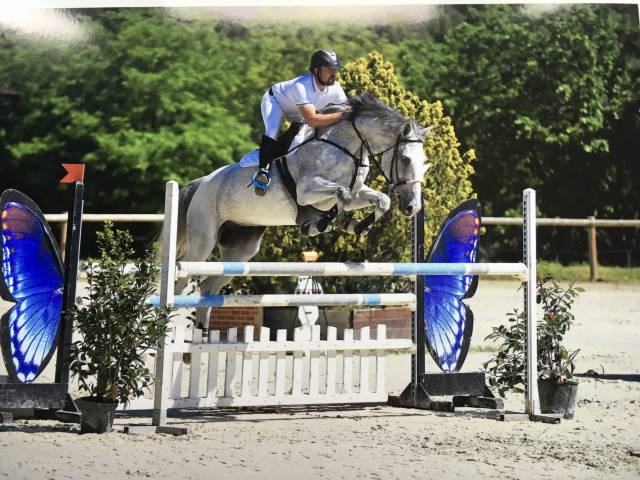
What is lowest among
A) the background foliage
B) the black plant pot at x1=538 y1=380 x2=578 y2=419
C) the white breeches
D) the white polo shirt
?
the black plant pot at x1=538 y1=380 x2=578 y2=419

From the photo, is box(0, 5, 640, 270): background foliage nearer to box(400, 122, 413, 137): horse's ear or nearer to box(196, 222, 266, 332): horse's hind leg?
box(196, 222, 266, 332): horse's hind leg

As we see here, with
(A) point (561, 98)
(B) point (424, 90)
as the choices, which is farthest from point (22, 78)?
(B) point (424, 90)

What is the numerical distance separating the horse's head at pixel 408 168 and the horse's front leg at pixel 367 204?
0.21ft

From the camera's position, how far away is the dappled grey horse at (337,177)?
3.84 metres

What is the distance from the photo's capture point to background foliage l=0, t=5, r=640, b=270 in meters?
8.22

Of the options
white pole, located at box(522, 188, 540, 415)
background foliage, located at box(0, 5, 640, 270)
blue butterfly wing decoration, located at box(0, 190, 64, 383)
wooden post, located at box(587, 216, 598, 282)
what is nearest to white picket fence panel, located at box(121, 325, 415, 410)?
blue butterfly wing decoration, located at box(0, 190, 64, 383)

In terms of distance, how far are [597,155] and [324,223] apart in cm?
643

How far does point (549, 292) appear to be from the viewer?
4.11 metres

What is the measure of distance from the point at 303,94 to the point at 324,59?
16 centimetres

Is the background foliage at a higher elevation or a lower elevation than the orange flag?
higher

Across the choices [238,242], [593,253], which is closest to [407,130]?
[238,242]

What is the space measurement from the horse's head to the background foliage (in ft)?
11.2

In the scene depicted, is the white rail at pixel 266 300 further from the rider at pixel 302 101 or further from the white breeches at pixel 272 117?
the white breeches at pixel 272 117

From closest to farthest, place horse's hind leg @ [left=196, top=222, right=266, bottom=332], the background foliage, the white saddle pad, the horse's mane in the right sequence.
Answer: the horse's mane → the white saddle pad → horse's hind leg @ [left=196, top=222, right=266, bottom=332] → the background foliage
